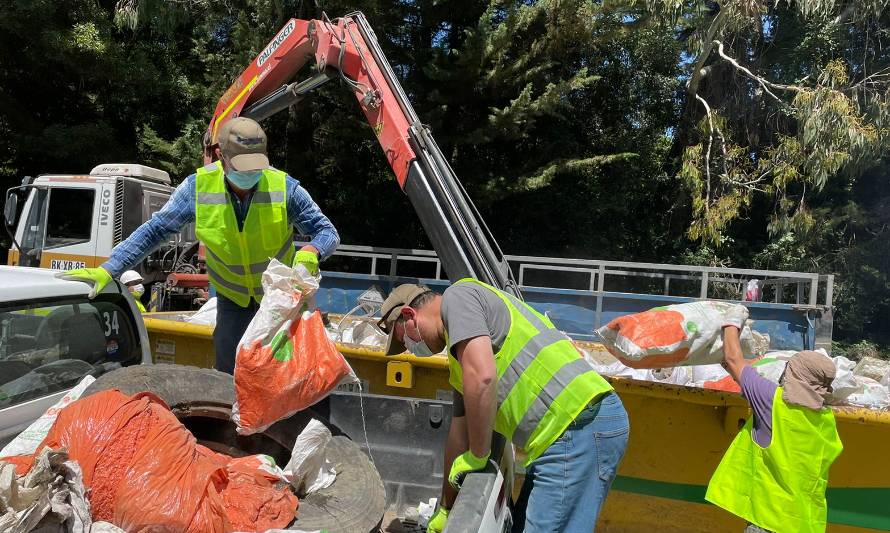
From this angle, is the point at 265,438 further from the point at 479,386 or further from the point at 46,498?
the point at 479,386

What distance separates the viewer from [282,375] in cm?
248

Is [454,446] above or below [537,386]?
below

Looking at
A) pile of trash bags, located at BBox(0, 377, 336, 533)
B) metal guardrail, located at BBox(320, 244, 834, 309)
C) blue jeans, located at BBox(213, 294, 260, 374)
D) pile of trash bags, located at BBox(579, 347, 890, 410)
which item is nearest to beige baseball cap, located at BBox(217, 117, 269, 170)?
blue jeans, located at BBox(213, 294, 260, 374)

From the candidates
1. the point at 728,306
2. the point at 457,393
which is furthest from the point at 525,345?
the point at 728,306

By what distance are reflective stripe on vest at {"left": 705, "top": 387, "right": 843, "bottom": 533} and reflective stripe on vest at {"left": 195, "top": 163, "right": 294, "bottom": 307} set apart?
7.92ft

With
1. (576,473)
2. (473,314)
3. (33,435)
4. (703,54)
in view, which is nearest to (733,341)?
(576,473)

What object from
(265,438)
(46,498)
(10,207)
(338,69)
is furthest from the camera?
(10,207)

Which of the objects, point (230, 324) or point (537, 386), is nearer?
point (537, 386)

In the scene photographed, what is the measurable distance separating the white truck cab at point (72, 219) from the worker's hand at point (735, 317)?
292 inches

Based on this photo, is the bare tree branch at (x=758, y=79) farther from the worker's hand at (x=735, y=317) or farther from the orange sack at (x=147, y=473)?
the orange sack at (x=147, y=473)

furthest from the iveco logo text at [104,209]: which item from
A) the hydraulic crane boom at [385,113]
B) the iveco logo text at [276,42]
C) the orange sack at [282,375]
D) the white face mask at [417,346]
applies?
the white face mask at [417,346]

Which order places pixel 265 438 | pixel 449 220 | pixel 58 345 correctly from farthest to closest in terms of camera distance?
pixel 449 220, pixel 265 438, pixel 58 345

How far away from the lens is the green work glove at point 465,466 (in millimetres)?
1884

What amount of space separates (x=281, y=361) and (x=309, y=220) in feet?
3.14
